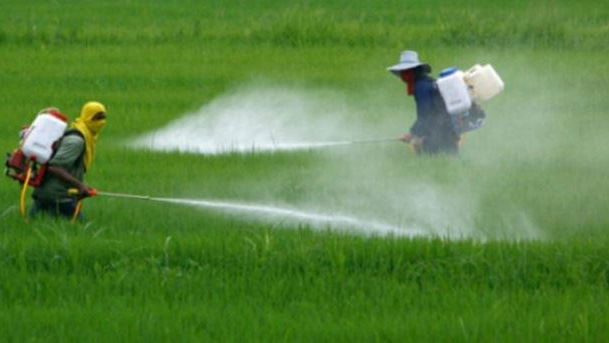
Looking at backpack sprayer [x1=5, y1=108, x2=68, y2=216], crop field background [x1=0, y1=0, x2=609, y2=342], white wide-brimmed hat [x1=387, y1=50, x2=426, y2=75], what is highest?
white wide-brimmed hat [x1=387, y1=50, x2=426, y2=75]

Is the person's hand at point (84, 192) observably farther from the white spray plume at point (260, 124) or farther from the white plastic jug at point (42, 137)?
the white spray plume at point (260, 124)

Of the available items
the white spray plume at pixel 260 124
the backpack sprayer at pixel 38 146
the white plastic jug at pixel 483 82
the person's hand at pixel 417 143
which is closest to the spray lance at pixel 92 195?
the backpack sprayer at pixel 38 146

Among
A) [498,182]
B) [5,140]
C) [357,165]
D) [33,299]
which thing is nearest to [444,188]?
[498,182]

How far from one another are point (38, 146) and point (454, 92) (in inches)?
155

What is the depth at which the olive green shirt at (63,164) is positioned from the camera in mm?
9836

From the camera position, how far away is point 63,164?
9.84 meters

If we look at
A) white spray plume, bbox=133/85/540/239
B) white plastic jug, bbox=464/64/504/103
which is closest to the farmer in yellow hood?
white spray plume, bbox=133/85/540/239

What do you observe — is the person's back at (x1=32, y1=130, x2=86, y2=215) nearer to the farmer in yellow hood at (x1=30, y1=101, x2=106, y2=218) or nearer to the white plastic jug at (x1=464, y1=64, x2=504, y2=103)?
the farmer in yellow hood at (x1=30, y1=101, x2=106, y2=218)

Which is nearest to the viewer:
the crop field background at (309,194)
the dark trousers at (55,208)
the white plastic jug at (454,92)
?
the crop field background at (309,194)

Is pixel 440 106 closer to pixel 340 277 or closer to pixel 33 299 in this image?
pixel 340 277

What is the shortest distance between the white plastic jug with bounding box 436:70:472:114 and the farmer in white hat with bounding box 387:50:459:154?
19 centimetres

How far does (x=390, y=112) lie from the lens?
15.6 meters

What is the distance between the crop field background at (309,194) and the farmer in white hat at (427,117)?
0.88ft

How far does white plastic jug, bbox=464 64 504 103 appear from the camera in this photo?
1275 centimetres
